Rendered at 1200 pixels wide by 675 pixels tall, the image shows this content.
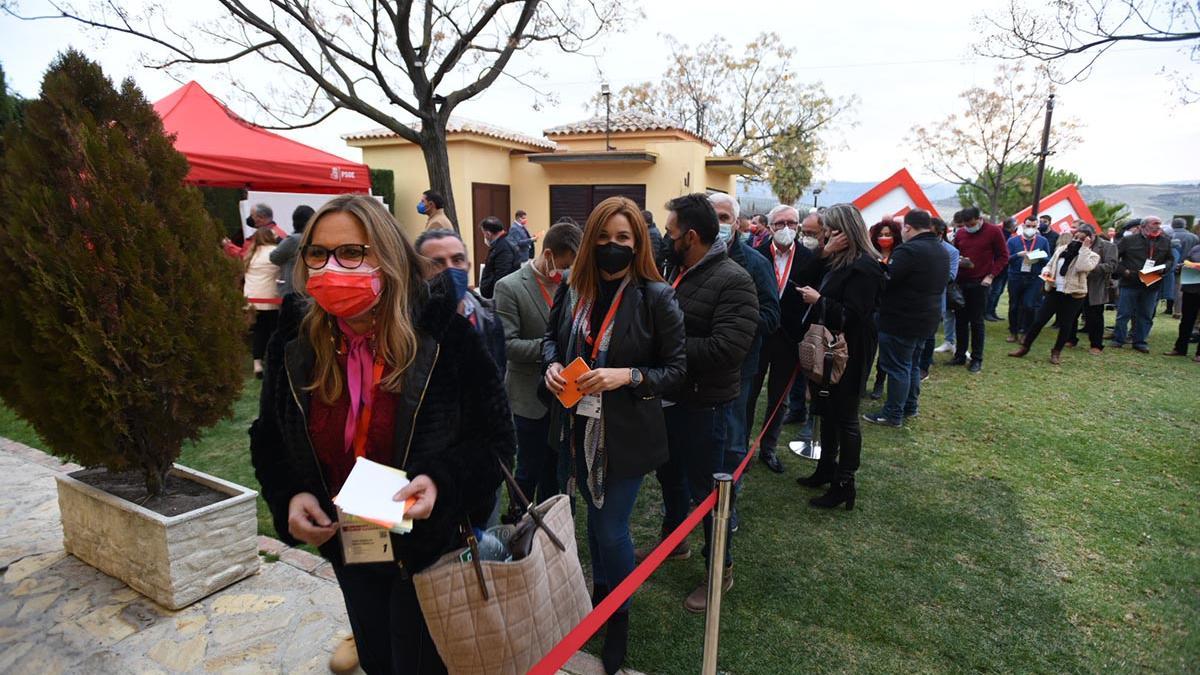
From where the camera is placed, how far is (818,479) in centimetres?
473

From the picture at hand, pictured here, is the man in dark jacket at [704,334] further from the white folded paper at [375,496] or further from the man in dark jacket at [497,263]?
the man in dark jacket at [497,263]

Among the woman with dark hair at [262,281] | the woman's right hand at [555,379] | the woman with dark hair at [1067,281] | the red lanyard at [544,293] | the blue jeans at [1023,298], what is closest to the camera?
the woman's right hand at [555,379]

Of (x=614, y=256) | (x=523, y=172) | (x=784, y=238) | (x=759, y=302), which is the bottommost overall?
(x=759, y=302)

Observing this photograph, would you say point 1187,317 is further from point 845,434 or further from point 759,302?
point 759,302

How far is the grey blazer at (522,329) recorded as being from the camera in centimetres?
Answer: 353

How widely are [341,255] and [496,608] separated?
3.75 ft

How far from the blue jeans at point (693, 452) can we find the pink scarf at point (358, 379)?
5.98 ft

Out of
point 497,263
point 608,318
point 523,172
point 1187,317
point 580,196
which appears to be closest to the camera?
point 608,318

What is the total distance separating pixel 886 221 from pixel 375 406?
4920 millimetres

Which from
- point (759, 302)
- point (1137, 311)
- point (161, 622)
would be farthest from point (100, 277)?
point (1137, 311)

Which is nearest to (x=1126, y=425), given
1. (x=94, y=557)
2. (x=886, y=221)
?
(x=886, y=221)

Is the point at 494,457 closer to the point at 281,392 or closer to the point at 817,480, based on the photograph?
the point at 281,392

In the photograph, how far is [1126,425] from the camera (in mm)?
6312

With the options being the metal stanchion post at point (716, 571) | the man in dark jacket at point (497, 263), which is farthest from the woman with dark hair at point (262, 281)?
the metal stanchion post at point (716, 571)
